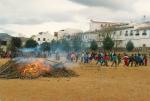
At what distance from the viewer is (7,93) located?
20.8 metres

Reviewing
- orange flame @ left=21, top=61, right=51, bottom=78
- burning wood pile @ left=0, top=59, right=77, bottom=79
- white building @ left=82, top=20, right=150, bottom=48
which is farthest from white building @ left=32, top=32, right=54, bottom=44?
orange flame @ left=21, top=61, right=51, bottom=78

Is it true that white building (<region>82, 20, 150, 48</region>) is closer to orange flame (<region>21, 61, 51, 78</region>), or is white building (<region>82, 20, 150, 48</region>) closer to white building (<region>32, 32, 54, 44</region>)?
white building (<region>32, 32, 54, 44</region>)

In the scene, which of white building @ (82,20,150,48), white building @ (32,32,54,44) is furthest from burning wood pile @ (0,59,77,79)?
white building @ (32,32,54,44)

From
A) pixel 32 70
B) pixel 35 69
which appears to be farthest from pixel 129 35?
pixel 32 70

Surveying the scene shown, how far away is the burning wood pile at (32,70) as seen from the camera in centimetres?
3027

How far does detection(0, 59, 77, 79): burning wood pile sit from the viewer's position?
1192 inches

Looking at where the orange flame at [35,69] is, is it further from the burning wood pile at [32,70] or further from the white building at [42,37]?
the white building at [42,37]

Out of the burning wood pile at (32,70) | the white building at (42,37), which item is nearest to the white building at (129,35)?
the white building at (42,37)

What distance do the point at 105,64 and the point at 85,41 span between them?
Result: 70143 millimetres

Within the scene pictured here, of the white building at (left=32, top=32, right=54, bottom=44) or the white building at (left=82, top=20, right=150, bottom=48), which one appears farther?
the white building at (left=32, top=32, right=54, bottom=44)

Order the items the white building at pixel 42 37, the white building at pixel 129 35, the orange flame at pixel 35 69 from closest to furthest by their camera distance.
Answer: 1. the orange flame at pixel 35 69
2. the white building at pixel 129 35
3. the white building at pixel 42 37

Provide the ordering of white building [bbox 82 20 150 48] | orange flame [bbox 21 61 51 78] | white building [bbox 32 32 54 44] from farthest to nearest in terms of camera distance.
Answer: white building [bbox 32 32 54 44] < white building [bbox 82 20 150 48] < orange flame [bbox 21 61 51 78]

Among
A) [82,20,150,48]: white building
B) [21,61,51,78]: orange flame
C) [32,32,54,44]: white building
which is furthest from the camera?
[32,32,54,44]: white building

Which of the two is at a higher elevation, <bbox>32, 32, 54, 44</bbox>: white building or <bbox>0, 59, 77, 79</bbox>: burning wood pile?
<bbox>32, 32, 54, 44</bbox>: white building
